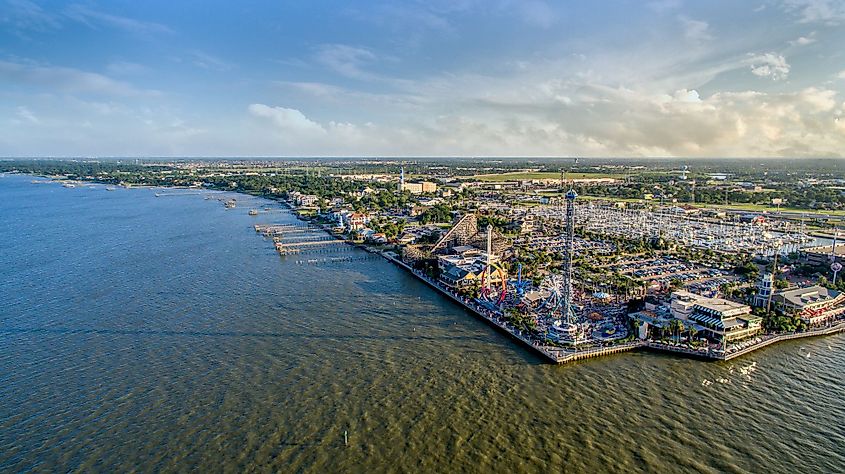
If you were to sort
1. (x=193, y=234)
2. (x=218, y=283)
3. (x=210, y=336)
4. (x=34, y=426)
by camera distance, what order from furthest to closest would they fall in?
(x=193, y=234) < (x=218, y=283) < (x=210, y=336) < (x=34, y=426)

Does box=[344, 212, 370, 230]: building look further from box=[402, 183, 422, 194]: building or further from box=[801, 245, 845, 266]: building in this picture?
box=[402, 183, 422, 194]: building

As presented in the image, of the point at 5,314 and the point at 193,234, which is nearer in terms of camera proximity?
the point at 5,314

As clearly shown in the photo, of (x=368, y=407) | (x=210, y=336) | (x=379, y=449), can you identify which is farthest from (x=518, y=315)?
(x=210, y=336)

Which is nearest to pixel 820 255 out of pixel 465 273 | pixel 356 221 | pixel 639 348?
pixel 639 348

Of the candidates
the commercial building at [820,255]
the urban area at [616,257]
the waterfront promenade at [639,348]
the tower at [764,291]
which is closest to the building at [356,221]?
the urban area at [616,257]

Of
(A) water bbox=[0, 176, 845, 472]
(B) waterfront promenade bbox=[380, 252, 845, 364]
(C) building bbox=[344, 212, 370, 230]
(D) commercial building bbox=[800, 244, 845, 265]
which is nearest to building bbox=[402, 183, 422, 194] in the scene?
(C) building bbox=[344, 212, 370, 230]

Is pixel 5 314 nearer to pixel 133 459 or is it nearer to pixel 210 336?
pixel 210 336
